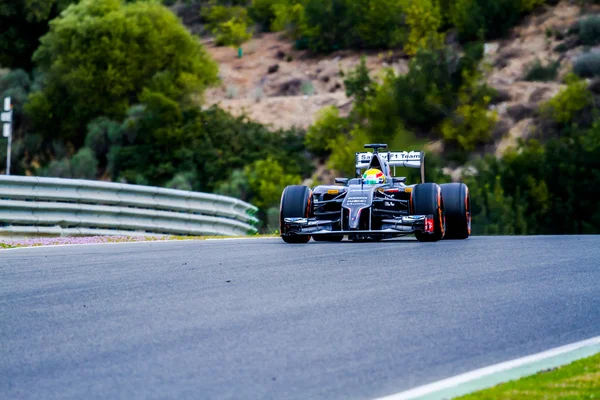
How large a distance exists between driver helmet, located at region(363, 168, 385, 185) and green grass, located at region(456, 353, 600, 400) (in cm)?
1023

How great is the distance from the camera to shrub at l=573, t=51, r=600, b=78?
187ft

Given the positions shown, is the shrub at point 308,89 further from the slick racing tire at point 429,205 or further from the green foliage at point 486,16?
the slick racing tire at point 429,205

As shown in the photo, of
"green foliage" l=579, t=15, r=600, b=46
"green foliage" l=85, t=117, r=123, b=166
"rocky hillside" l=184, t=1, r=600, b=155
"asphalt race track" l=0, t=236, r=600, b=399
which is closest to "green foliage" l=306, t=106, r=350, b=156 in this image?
"rocky hillside" l=184, t=1, r=600, b=155

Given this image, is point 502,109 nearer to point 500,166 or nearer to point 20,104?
point 500,166

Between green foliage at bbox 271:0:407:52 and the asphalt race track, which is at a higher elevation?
green foliage at bbox 271:0:407:52

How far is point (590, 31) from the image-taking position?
62406mm

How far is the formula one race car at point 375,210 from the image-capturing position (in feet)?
50.7

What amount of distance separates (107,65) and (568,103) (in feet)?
82.0

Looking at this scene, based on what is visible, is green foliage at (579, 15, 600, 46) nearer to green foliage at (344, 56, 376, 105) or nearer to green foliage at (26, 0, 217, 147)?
green foliage at (344, 56, 376, 105)

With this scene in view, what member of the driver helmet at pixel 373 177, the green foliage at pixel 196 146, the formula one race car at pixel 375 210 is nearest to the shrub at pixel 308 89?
the green foliage at pixel 196 146

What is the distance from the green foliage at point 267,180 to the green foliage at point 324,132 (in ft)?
9.18

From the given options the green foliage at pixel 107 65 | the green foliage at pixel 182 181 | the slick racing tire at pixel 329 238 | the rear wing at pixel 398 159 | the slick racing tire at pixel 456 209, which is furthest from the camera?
the green foliage at pixel 107 65

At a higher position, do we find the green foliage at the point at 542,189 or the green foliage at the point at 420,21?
the green foliage at the point at 420,21

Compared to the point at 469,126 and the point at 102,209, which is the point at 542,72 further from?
the point at 102,209
